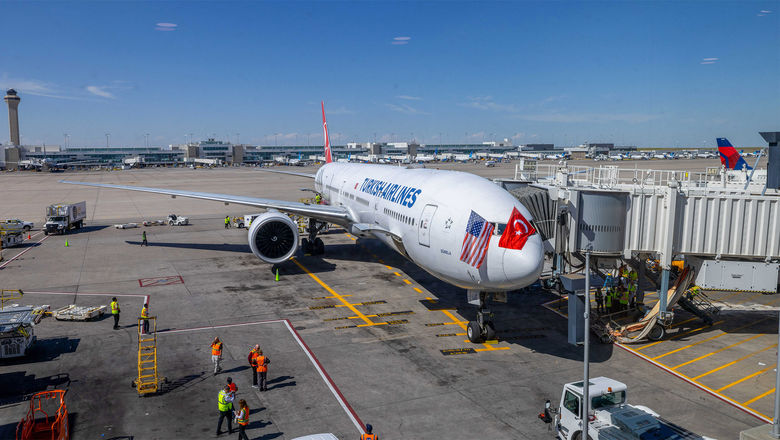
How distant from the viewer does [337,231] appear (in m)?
47.5

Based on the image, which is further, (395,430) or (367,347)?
(367,347)

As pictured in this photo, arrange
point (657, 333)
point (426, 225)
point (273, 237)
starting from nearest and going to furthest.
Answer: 1. point (426, 225)
2. point (657, 333)
3. point (273, 237)

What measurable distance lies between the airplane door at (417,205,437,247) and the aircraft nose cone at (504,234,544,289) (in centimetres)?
419

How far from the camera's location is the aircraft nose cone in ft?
54.0

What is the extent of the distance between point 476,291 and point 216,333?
11.0m

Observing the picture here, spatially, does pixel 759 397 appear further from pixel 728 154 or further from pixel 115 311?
pixel 728 154

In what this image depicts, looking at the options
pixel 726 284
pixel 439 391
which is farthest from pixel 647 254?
pixel 439 391

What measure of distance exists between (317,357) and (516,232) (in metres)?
8.62

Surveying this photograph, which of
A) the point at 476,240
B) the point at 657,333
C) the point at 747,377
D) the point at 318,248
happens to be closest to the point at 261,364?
the point at 476,240

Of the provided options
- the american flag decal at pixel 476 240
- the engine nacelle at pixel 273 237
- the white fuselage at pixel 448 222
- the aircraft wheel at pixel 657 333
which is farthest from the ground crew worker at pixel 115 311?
the aircraft wheel at pixel 657 333

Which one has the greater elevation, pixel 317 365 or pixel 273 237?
pixel 273 237

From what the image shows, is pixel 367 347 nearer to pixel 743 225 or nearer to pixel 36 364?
pixel 36 364

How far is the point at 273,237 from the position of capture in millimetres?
29875

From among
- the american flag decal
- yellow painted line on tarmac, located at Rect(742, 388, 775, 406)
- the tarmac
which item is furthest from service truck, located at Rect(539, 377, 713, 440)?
the american flag decal
